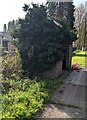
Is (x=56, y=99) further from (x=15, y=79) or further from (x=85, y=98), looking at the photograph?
(x=15, y=79)

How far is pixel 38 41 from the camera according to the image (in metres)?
10.9

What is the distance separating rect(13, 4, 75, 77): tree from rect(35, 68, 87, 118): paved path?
5.62 feet

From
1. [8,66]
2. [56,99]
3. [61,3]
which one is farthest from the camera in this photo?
Answer: [61,3]

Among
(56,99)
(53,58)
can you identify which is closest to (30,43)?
(53,58)

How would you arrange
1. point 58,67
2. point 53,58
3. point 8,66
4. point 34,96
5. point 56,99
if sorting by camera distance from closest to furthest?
point 34,96
point 56,99
point 53,58
point 8,66
point 58,67

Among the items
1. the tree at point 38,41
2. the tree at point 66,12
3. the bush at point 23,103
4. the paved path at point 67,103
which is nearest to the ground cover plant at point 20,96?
the bush at point 23,103

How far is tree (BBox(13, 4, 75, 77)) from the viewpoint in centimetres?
1066

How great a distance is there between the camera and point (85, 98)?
8.37 m

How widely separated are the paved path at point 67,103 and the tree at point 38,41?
5.62 ft

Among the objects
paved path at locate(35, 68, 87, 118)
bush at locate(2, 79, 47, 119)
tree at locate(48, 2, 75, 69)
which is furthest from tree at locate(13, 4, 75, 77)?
tree at locate(48, 2, 75, 69)

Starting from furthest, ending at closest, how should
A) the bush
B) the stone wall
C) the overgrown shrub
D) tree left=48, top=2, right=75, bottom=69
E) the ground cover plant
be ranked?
tree left=48, top=2, right=75, bottom=69 → the stone wall → the overgrown shrub → the ground cover plant → the bush

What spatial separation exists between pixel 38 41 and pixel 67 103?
14.4 ft

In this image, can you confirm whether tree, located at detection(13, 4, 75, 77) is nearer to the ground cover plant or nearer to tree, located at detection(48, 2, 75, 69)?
the ground cover plant

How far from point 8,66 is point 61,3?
744 centimetres
